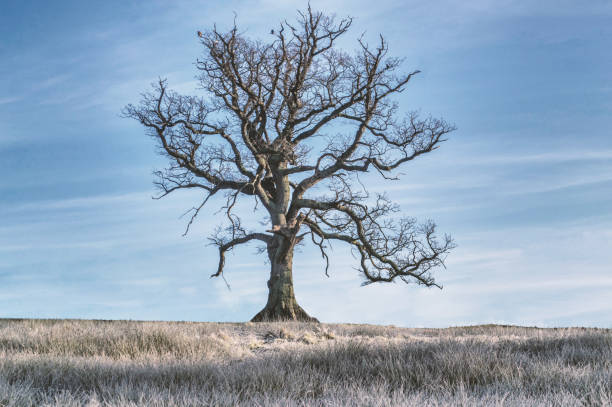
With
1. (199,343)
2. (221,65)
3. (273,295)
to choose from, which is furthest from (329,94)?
(199,343)

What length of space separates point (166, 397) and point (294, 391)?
3.79 feet

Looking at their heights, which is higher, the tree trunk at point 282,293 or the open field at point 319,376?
the tree trunk at point 282,293

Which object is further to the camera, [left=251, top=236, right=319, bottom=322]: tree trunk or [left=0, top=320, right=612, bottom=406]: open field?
[left=251, top=236, right=319, bottom=322]: tree trunk

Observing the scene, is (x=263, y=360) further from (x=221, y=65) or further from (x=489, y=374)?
(x=221, y=65)

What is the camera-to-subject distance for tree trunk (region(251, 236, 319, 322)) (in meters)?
18.7

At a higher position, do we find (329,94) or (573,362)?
(329,94)

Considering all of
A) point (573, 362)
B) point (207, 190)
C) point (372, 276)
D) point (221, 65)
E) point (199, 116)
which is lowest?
point (573, 362)

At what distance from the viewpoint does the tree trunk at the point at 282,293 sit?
18.7 m

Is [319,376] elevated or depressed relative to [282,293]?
depressed

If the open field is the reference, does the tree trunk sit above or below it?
above

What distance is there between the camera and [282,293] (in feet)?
61.8

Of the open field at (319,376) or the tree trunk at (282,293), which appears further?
the tree trunk at (282,293)

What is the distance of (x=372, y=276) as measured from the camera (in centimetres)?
1945

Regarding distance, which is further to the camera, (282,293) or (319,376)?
→ (282,293)
